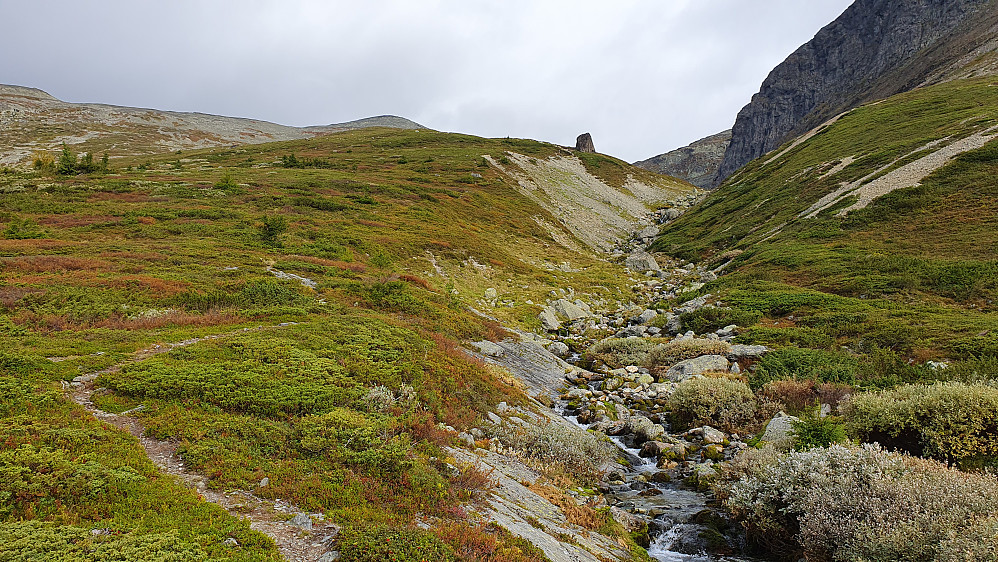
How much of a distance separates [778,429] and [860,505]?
17.4 feet

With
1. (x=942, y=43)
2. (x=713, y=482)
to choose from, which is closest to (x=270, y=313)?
(x=713, y=482)

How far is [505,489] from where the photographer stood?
954 cm

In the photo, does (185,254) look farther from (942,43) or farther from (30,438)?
(942,43)

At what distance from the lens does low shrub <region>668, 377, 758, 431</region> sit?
1575 cm

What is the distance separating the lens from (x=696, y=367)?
1973 centimetres

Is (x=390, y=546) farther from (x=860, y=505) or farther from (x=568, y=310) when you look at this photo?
(x=568, y=310)

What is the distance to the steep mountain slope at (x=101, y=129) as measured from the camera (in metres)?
111

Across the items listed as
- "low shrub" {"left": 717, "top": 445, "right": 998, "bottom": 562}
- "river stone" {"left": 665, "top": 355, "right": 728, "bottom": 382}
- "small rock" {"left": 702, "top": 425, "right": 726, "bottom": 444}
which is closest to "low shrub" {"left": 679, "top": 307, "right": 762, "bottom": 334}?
"river stone" {"left": 665, "top": 355, "right": 728, "bottom": 382}

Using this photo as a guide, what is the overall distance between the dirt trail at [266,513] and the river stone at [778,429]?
1167 cm

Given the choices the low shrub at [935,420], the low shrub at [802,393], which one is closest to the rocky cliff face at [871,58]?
the low shrub at [802,393]

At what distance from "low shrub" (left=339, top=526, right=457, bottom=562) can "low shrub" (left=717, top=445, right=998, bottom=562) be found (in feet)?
23.9

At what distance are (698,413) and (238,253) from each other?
24640 millimetres

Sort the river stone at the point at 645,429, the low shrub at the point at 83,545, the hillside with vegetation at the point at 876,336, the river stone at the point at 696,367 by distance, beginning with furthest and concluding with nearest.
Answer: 1. the river stone at the point at 696,367
2. the river stone at the point at 645,429
3. the hillside with vegetation at the point at 876,336
4. the low shrub at the point at 83,545

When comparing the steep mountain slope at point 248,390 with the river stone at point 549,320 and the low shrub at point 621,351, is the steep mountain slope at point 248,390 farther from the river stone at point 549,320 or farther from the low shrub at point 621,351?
the low shrub at point 621,351
